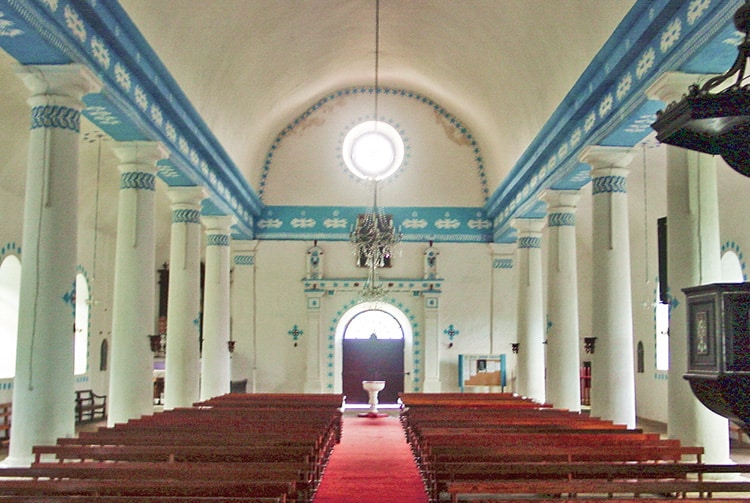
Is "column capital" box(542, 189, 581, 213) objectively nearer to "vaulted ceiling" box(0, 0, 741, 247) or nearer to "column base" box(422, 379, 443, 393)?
"vaulted ceiling" box(0, 0, 741, 247)

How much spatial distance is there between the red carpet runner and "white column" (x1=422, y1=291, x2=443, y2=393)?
5495 mm

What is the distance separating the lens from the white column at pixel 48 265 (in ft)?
30.7

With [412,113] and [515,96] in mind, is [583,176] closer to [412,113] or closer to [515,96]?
[515,96]

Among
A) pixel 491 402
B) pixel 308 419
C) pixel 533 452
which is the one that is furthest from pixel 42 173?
pixel 491 402

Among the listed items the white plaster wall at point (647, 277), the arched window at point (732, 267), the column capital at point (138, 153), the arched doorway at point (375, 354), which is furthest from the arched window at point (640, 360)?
the column capital at point (138, 153)

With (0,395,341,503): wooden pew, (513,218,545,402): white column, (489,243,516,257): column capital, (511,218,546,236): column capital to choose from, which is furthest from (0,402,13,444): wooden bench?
(489,243,516,257): column capital

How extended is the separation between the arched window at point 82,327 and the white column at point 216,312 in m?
3.33

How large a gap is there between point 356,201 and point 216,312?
6.36 m

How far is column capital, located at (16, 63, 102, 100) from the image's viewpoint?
31.3 feet

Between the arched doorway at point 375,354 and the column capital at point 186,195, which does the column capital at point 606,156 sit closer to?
the column capital at point 186,195

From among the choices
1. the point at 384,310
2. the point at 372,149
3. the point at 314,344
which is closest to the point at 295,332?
the point at 314,344

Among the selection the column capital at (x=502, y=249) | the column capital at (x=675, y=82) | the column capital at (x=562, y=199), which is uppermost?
the column capital at (x=675, y=82)

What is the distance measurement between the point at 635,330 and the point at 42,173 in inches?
646

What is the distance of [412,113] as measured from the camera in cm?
2456
